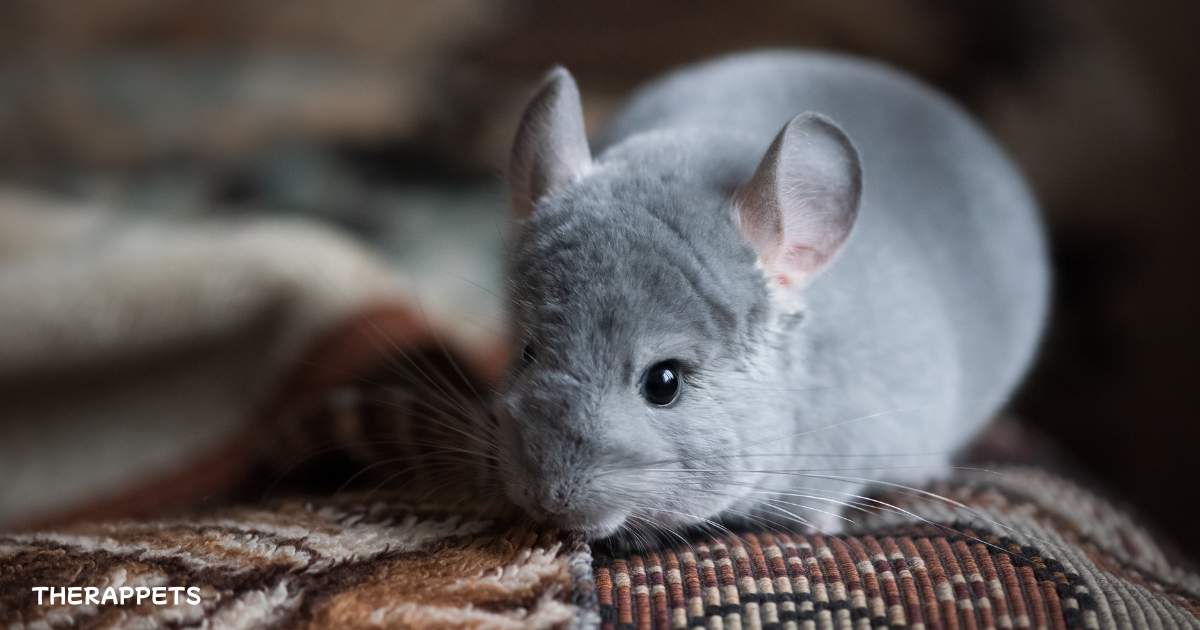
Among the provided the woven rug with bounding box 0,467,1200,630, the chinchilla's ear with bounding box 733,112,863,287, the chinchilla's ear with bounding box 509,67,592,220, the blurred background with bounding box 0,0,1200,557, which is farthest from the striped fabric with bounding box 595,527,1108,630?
the blurred background with bounding box 0,0,1200,557

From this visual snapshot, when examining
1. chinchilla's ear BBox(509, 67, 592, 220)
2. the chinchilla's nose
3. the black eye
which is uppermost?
chinchilla's ear BBox(509, 67, 592, 220)

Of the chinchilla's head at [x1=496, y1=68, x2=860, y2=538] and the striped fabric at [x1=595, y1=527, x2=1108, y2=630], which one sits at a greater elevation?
the chinchilla's head at [x1=496, y1=68, x2=860, y2=538]

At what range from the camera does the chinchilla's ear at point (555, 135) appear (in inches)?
55.0

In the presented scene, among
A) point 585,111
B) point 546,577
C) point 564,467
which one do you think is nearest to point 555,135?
point 564,467

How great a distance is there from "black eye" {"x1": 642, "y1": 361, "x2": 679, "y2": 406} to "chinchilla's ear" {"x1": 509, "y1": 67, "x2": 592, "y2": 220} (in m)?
0.36

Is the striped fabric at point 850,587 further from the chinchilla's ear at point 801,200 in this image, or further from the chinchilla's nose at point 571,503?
the chinchilla's ear at point 801,200

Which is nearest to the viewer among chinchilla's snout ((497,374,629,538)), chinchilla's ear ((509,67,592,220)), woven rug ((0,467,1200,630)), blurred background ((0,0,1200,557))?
woven rug ((0,467,1200,630))

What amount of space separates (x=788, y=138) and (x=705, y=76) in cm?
72

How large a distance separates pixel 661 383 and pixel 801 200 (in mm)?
342

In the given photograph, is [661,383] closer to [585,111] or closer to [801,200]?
[801,200]

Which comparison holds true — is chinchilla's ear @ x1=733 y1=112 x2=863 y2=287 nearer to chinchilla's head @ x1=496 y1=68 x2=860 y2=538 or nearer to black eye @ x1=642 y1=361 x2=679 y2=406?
chinchilla's head @ x1=496 y1=68 x2=860 y2=538

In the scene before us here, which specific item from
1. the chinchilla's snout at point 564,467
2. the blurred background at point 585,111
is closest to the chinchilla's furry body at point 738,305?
the chinchilla's snout at point 564,467

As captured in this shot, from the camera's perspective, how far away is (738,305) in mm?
1259

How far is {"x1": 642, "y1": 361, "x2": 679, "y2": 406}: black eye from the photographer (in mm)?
1228
